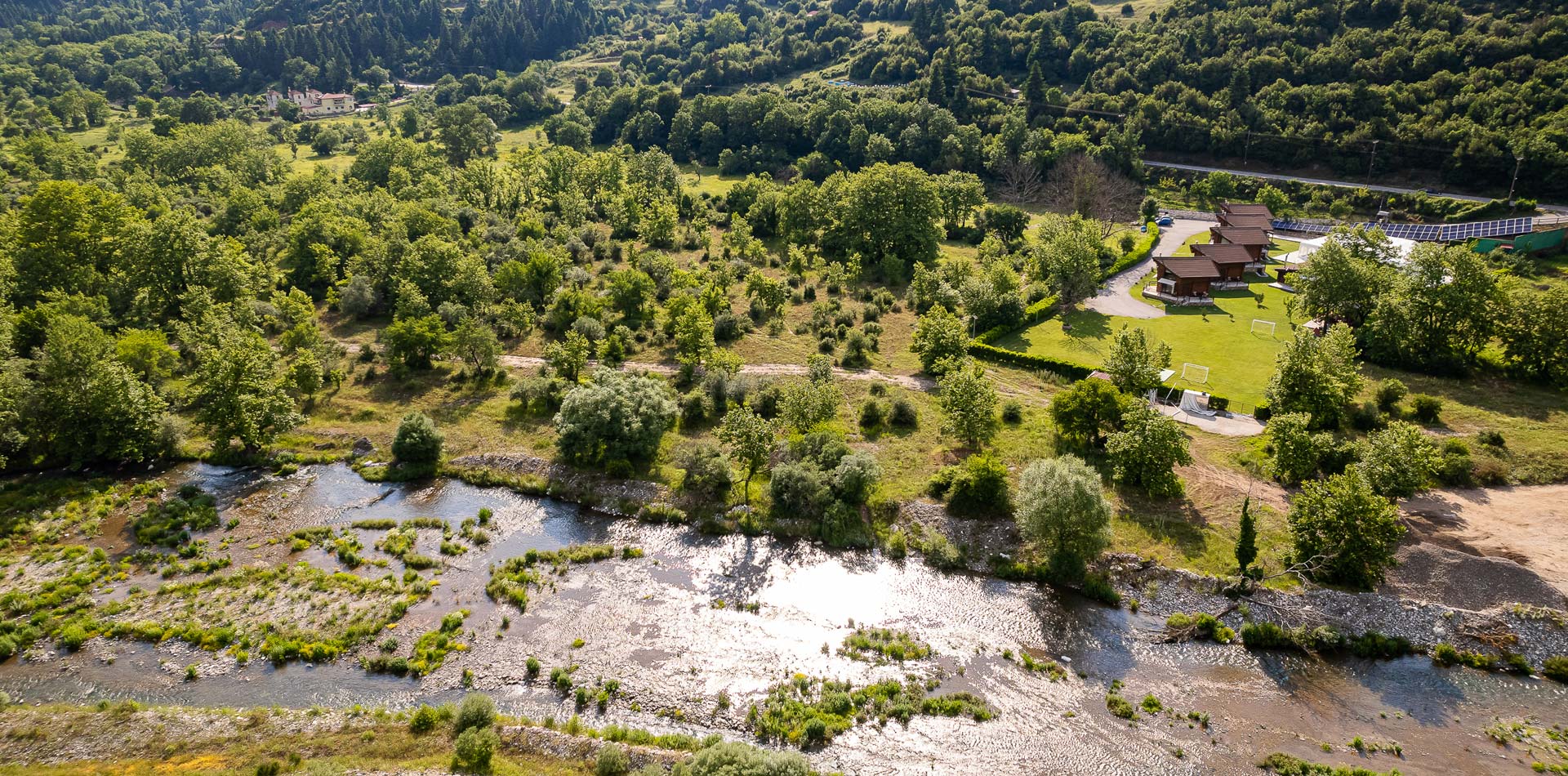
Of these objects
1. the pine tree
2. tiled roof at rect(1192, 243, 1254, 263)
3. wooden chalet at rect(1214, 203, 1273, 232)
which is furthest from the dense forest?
the pine tree

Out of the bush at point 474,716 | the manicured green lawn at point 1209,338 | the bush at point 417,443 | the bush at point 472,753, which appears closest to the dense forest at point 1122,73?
the manicured green lawn at point 1209,338

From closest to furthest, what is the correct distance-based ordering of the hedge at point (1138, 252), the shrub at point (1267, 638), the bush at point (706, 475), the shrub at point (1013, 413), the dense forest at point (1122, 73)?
1. the shrub at point (1267, 638)
2. the bush at point (706, 475)
3. the shrub at point (1013, 413)
4. the hedge at point (1138, 252)
5. the dense forest at point (1122, 73)

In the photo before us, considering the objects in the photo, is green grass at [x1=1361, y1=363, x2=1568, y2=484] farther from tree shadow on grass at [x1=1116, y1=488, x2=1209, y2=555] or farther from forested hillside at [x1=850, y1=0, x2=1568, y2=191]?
forested hillside at [x1=850, y1=0, x2=1568, y2=191]

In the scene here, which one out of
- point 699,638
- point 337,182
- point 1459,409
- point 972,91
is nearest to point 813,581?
point 699,638

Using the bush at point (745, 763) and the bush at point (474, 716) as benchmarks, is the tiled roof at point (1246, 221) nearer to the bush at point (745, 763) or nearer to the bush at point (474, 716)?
the bush at point (745, 763)

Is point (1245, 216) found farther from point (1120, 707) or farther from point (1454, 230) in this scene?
point (1120, 707)

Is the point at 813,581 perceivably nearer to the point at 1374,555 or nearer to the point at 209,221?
the point at 1374,555
